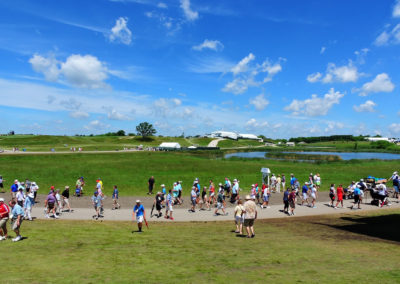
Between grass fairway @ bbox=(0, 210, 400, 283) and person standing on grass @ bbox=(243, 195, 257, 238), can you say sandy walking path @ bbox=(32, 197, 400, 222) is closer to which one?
grass fairway @ bbox=(0, 210, 400, 283)

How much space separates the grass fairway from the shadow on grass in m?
0.07

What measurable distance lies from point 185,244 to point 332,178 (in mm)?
30858

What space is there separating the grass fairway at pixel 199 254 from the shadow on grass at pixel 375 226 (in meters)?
0.07

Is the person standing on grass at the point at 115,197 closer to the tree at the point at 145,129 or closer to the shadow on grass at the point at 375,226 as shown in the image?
the shadow on grass at the point at 375,226

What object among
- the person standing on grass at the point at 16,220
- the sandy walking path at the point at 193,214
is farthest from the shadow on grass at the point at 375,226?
the person standing on grass at the point at 16,220

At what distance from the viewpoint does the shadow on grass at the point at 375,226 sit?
1421 cm

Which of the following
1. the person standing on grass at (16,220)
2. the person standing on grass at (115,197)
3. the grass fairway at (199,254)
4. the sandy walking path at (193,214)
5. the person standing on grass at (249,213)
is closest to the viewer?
the grass fairway at (199,254)

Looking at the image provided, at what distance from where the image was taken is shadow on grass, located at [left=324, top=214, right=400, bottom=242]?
14.2m

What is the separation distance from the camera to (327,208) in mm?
21266

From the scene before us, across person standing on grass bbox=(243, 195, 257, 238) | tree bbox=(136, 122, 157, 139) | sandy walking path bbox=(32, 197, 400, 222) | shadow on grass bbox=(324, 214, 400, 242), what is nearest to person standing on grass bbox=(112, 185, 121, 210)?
sandy walking path bbox=(32, 197, 400, 222)

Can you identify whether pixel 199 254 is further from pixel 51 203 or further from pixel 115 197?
pixel 115 197

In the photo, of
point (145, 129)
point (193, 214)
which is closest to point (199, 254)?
point (193, 214)

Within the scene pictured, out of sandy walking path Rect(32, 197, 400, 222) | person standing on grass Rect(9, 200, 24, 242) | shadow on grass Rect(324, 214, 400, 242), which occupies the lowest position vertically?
sandy walking path Rect(32, 197, 400, 222)

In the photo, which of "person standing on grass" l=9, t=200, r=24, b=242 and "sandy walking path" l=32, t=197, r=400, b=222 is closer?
"person standing on grass" l=9, t=200, r=24, b=242
